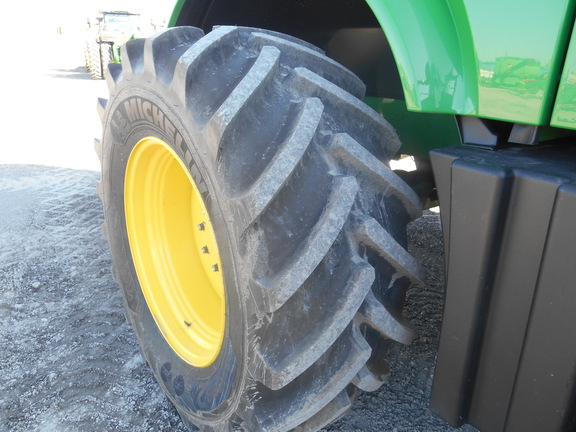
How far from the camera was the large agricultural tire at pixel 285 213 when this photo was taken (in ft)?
3.29

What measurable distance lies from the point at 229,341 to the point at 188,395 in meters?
0.32

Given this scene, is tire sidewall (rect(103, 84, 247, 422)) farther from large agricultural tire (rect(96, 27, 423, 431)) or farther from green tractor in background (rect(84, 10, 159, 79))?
green tractor in background (rect(84, 10, 159, 79))

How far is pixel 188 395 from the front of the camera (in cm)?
141

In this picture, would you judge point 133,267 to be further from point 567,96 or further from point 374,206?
point 567,96

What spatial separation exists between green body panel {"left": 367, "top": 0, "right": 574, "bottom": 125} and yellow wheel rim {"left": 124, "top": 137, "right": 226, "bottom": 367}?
86 cm

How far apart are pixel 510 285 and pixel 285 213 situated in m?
0.43

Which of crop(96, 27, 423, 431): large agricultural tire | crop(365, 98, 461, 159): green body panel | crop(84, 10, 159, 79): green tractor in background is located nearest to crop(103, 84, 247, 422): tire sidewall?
crop(96, 27, 423, 431): large agricultural tire

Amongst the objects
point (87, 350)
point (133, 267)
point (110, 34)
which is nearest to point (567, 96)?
point (133, 267)

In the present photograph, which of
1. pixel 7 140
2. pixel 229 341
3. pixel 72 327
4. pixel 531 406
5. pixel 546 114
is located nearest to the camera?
pixel 546 114

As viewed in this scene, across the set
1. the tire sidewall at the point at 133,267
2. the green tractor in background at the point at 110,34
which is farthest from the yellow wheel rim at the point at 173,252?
the green tractor in background at the point at 110,34

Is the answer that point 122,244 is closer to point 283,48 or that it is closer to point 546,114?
point 283,48

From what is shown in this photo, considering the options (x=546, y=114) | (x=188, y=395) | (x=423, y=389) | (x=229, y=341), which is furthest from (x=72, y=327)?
(x=546, y=114)

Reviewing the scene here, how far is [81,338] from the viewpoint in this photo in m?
1.98

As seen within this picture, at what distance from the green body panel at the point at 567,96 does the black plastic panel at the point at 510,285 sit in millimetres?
89
